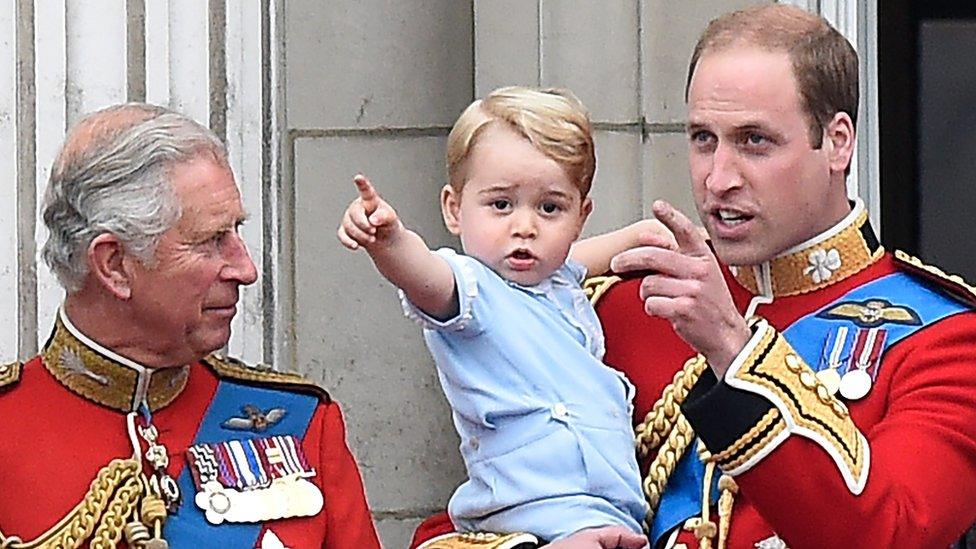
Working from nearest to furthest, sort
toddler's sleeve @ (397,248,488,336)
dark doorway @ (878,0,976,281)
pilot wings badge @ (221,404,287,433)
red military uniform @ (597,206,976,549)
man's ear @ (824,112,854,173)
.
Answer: red military uniform @ (597,206,976,549) → toddler's sleeve @ (397,248,488,336) → man's ear @ (824,112,854,173) → pilot wings badge @ (221,404,287,433) → dark doorway @ (878,0,976,281)

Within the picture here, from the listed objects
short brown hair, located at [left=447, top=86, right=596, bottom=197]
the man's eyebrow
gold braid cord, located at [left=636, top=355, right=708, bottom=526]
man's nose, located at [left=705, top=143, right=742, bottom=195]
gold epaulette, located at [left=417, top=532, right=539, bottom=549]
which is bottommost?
gold epaulette, located at [left=417, top=532, right=539, bottom=549]

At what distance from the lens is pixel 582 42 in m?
4.30

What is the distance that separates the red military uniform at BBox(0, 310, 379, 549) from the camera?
3211 millimetres

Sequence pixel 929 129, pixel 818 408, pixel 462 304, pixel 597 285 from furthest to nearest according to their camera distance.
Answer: pixel 929 129 < pixel 597 285 < pixel 462 304 < pixel 818 408

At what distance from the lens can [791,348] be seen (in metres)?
2.97

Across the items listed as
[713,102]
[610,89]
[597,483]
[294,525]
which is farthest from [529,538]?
[610,89]

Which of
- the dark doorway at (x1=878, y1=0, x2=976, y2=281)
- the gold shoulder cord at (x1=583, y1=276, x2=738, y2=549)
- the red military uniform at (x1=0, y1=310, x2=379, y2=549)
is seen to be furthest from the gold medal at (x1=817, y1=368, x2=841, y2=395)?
the dark doorway at (x1=878, y1=0, x2=976, y2=281)

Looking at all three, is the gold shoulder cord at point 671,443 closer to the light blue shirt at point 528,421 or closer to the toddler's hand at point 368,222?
the light blue shirt at point 528,421

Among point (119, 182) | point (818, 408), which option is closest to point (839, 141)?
point (818, 408)

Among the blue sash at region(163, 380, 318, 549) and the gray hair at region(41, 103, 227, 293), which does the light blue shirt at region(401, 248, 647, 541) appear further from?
the gray hair at region(41, 103, 227, 293)

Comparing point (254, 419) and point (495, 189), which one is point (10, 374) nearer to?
point (254, 419)

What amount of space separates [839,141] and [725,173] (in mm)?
171

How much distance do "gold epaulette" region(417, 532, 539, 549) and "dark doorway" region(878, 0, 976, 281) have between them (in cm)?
151

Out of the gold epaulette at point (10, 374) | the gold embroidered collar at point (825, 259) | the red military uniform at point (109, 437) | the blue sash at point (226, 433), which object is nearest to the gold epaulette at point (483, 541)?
the red military uniform at point (109, 437)
